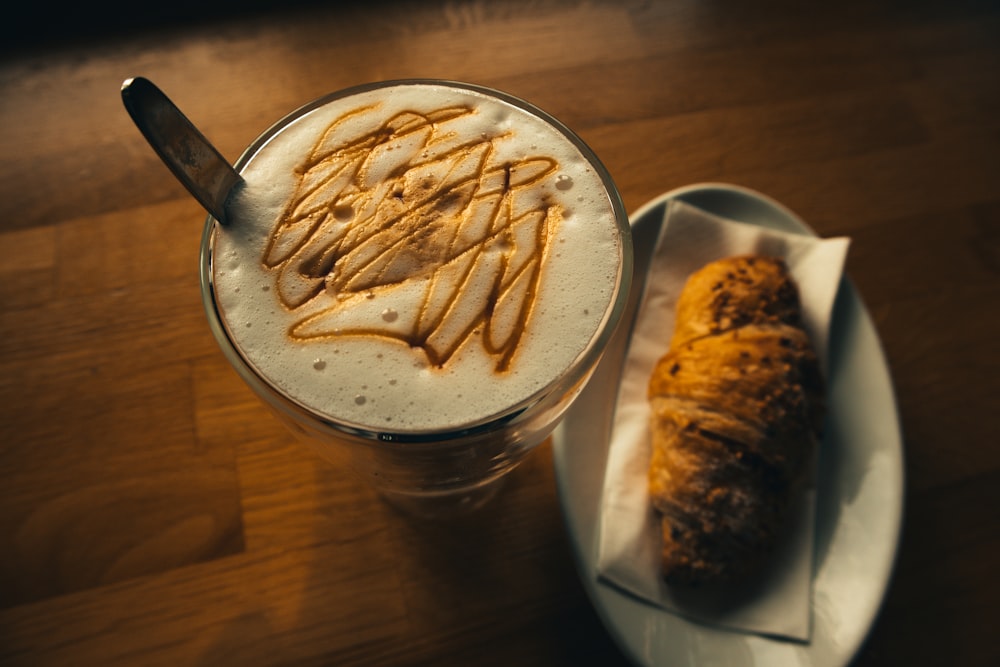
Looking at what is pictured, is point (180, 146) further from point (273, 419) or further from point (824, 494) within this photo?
point (824, 494)

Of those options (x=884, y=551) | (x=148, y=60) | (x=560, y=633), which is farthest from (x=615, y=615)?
(x=148, y=60)

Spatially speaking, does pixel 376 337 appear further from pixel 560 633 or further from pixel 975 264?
pixel 975 264

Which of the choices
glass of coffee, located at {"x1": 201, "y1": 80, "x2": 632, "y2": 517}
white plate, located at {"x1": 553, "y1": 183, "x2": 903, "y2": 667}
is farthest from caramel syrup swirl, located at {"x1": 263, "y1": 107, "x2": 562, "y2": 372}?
white plate, located at {"x1": 553, "y1": 183, "x2": 903, "y2": 667}

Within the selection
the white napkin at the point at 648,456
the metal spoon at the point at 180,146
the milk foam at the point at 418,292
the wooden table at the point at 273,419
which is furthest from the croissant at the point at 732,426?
the metal spoon at the point at 180,146

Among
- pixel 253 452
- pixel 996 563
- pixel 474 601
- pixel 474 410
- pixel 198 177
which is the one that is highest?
pixel 198 177

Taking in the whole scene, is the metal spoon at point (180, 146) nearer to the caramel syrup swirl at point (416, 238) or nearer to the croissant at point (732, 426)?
the caramel syrup swirl at point (416, 238)

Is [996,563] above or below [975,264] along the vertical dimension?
below

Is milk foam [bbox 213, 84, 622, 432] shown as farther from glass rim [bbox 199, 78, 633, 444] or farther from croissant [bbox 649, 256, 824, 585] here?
croissant [bbox 649, 256, 824, 585]
